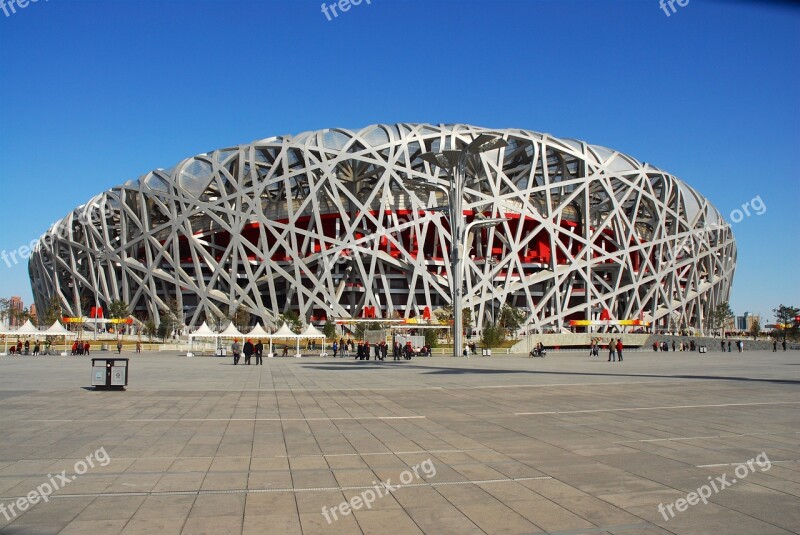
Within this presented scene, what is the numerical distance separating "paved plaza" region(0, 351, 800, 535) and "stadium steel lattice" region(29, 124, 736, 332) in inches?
1876

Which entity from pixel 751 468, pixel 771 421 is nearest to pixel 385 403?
pixel 771 421

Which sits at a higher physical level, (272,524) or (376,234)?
(376,234)

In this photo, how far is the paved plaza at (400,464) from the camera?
5715 mm

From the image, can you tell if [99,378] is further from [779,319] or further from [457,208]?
[779,319]

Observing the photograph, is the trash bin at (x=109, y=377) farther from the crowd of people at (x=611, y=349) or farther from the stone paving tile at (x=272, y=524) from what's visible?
the crowd of people at (x=611, y=349)

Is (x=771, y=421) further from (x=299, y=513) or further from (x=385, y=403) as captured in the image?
(x=299, y=513)

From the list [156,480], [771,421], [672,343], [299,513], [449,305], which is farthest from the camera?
[449,305]

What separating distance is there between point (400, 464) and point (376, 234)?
56191mm

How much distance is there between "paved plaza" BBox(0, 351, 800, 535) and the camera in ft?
18.7

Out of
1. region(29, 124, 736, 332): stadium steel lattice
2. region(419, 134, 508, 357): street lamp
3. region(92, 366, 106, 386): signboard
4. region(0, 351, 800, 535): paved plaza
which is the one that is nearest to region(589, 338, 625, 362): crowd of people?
region(419, 134, 508, 357): street lamp

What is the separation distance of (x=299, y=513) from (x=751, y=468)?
502cm

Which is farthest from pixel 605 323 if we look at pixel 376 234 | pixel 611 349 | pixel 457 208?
pixel 457 208

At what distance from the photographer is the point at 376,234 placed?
210 ft

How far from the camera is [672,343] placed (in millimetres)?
57469
